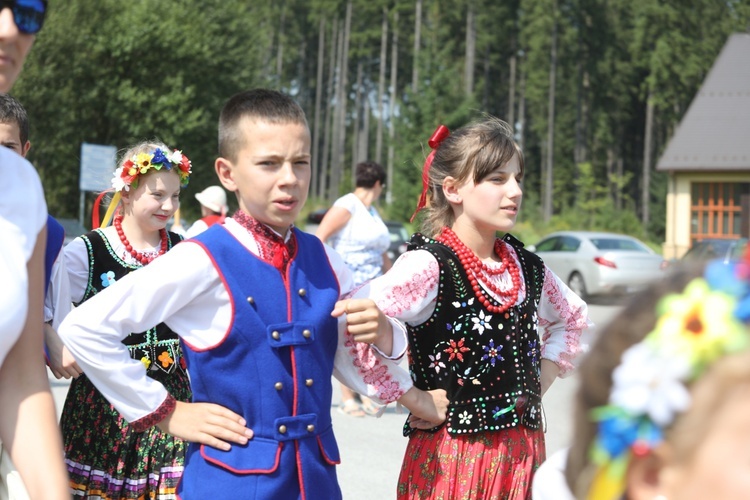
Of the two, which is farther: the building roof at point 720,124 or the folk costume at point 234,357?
the building roof at point 720,124

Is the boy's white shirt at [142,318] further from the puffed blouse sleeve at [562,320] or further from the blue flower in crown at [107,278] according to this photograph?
the blue flower in crown at [107,278]

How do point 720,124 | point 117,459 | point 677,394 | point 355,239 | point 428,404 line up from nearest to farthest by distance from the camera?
point 677,394
point 428,404
point 117,459
point 355,239
point 720,124

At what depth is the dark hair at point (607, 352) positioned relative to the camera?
48.0 inches

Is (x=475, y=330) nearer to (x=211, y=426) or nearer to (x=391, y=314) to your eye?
(x=391, y=314)

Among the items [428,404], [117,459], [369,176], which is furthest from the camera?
[369,176]

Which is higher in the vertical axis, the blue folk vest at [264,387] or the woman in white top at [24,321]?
the woman in white top at [24,321]

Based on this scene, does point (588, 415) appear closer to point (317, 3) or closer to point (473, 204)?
point (473, 204)

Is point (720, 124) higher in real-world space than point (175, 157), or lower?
lower

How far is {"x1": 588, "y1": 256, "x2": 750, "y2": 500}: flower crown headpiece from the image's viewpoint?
1.10 meters

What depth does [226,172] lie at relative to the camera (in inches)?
116

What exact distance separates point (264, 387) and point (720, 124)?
99.4 ft

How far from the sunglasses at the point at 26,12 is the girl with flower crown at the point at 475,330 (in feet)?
4.91

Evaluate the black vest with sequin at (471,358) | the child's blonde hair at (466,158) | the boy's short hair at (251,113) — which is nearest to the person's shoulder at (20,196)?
the boy's short hair at (251,113)

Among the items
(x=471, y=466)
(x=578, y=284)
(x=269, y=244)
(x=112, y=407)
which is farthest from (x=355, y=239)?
(x=578, y=284)
